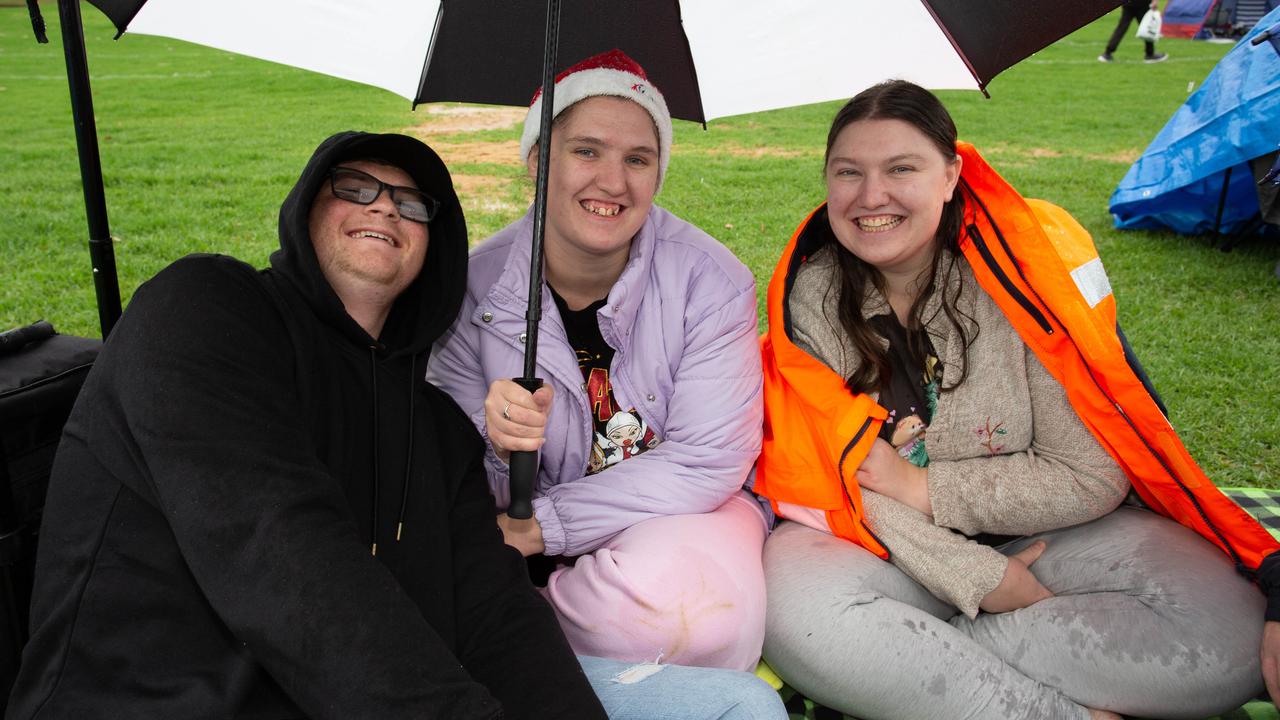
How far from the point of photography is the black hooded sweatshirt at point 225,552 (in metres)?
1.68

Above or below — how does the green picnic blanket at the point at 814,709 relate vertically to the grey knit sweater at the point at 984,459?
below

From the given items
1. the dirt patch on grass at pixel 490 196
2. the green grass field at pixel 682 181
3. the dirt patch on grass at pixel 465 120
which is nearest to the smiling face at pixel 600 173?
the green grass field at pixel 682 181

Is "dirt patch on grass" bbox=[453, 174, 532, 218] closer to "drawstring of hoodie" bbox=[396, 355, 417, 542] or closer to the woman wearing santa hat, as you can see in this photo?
the woman wearing santa hat

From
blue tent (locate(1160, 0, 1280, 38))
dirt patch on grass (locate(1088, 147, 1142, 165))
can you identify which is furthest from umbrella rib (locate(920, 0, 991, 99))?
blue tent (locate(1160, 0, 1280, 38))

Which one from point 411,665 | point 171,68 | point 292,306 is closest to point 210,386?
point 292,306

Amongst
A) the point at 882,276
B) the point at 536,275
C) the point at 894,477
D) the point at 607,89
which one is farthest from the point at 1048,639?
the point at 607,89

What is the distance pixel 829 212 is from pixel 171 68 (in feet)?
64.5

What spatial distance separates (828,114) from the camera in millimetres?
14336

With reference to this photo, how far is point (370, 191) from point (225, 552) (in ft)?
3.26

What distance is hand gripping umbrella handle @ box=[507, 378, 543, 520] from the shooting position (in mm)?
2373

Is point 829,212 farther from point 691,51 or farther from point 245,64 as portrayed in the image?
point 245,64

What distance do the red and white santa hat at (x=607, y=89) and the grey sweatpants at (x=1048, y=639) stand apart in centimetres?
134

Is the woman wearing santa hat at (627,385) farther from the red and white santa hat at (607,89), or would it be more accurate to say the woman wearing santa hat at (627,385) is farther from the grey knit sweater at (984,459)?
the grey knit sweater at (984,459)

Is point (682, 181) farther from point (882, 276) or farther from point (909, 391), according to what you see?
point (909, 391)
